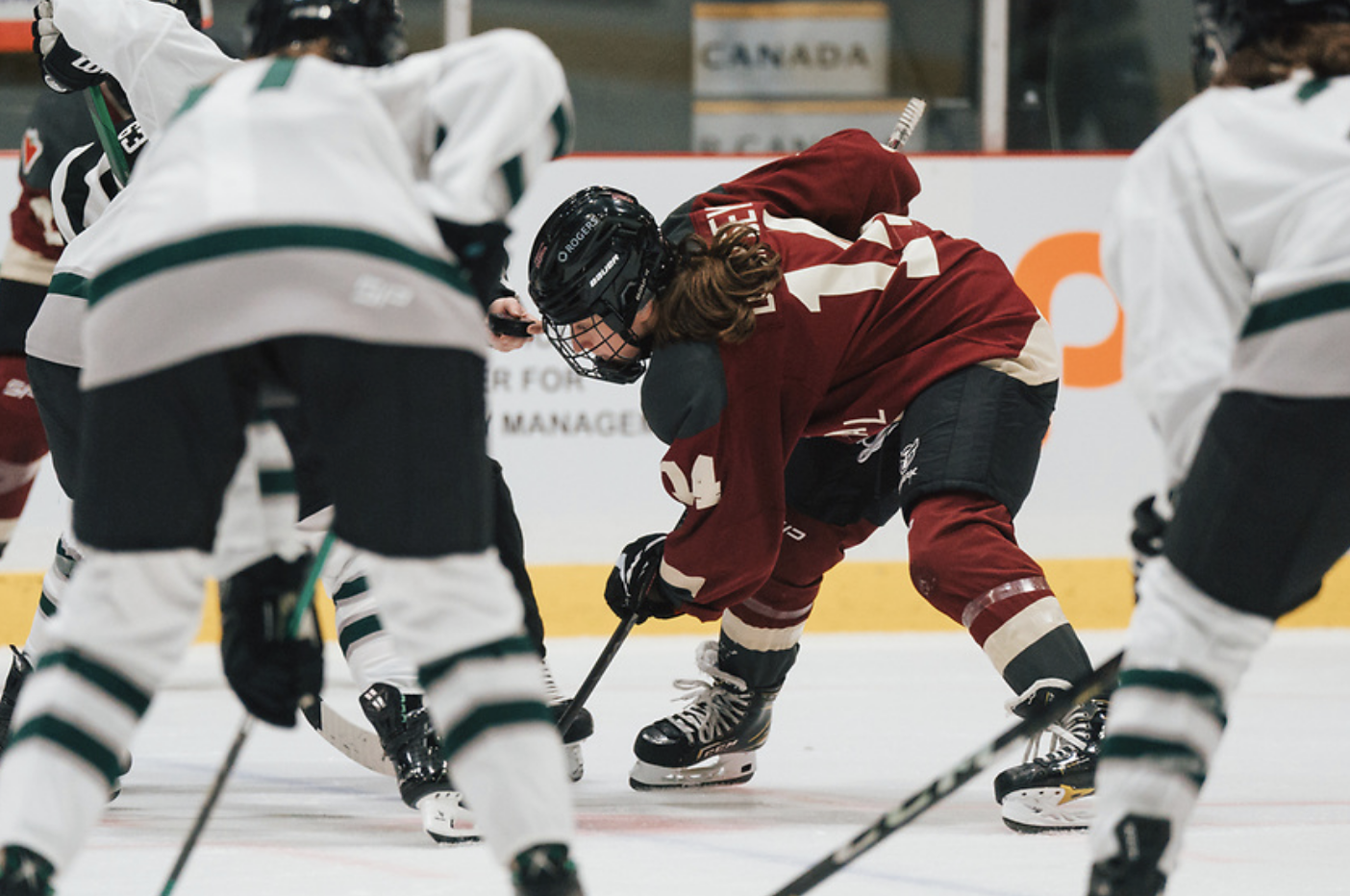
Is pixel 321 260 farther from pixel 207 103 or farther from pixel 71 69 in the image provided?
pixel 71 69

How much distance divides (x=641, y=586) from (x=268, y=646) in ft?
3.31

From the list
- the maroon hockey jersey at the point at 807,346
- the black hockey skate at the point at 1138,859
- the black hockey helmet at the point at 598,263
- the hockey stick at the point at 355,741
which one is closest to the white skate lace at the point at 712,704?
the maroon hockey jersey at the point at 807,346

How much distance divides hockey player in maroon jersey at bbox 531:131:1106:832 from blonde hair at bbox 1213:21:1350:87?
88 centimetres

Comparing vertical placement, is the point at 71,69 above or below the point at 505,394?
above

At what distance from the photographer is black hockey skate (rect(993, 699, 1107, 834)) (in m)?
2.16

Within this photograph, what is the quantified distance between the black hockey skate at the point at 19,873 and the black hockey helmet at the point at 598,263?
1126 millimetres

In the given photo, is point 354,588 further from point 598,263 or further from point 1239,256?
point 1239,256

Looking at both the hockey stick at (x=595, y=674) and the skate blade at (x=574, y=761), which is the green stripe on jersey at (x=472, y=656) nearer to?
the hockey stick at (x=595, y=674)

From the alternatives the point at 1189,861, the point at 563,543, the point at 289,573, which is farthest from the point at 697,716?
the point at 563,543

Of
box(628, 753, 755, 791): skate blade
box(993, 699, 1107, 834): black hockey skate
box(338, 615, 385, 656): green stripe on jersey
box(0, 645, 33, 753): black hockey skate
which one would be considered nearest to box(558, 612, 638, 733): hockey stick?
box(628, 753, 755, 791): skate blade

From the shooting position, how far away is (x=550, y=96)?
1.41 meters

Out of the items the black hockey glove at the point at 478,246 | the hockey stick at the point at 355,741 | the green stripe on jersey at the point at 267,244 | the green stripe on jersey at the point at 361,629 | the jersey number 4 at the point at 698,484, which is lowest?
the hockey stick at the point at 355,741

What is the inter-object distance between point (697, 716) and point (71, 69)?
1.30 meters

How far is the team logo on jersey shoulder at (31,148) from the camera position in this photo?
309 cm
